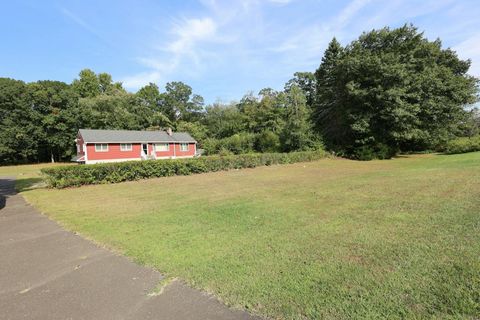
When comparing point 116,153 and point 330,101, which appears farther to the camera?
point 330,101

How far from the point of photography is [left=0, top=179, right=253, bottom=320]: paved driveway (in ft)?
9.93

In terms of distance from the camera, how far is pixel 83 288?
3.62m

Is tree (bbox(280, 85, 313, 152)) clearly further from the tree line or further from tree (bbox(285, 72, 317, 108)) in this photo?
tree (bbox(285, 72, 317, 108))

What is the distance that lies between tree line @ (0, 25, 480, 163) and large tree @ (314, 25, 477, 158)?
101mm

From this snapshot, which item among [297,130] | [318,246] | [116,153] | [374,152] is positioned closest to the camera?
[318,246]

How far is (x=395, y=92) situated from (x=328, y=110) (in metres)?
10.8

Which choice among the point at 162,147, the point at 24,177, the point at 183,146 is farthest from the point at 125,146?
the point at 24,177

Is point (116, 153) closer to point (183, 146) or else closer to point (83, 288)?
point (183, 146)

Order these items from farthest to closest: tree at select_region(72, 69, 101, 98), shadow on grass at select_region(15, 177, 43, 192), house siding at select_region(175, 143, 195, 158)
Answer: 1. tree at select_region(72, 69, 101, 98)
2. house siding at select_region(175, 143, 195, 158)
3. shadow on grass at select_region(15, 177, 43, 192)

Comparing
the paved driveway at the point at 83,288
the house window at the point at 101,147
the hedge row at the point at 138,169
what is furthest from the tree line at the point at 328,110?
the paved driveway at the point at 83,288

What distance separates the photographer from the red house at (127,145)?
28906 millimetres

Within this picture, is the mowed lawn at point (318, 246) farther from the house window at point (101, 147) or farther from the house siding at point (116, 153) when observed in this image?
the house window at point (101, 147)

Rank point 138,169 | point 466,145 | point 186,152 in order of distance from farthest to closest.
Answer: point 186,152 → point 466,145 → point 138,169

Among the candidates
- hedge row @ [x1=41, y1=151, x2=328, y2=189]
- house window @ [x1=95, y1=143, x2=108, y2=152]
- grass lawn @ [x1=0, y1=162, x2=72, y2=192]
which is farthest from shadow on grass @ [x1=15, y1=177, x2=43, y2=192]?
house window @ [x1=95, y1=143, x2=108, y2=152]
